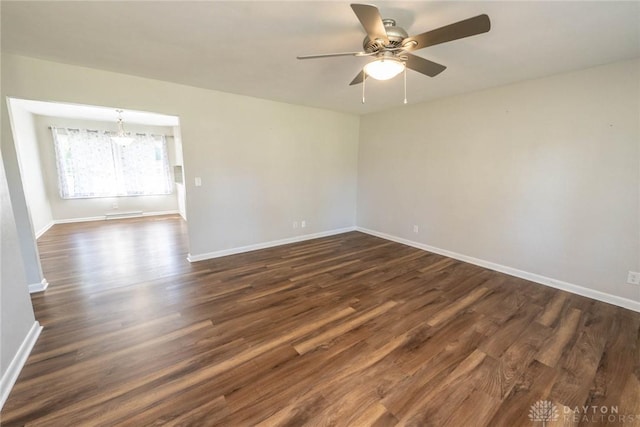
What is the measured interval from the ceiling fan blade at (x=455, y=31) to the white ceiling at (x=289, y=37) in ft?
0.63

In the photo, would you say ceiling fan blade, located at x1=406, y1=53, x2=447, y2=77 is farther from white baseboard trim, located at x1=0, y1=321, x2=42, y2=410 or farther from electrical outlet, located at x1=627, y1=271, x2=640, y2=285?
white baseboard trim, located at x1=0, y1=321, x2=42, y2=410

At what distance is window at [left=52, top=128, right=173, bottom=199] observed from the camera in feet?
18.7

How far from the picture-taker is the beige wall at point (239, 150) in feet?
8.83

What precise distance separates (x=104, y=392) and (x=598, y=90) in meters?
4.80

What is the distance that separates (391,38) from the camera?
169cm

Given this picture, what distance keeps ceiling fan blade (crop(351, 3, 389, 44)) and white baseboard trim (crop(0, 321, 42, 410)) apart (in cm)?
292

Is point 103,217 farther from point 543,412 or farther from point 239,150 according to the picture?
point 543,412

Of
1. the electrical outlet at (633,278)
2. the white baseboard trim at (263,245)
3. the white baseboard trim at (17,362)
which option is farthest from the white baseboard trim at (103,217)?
the electrical outlet at (633,278)

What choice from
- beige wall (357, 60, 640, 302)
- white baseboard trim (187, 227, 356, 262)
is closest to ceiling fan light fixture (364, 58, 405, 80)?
beige wall (357, 60, 640, 302)

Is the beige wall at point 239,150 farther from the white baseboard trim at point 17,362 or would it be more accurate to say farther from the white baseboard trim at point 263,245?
the white baseboard trim at point 17,362

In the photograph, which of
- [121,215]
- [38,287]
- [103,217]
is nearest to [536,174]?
[38,287]

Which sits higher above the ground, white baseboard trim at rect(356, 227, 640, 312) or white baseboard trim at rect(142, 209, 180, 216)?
white baseboard trim at rect(142, 209, 180, 216)

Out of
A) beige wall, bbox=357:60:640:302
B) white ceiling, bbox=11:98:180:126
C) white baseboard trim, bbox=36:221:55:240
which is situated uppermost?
white ceiling, bbox=11:98:180:126

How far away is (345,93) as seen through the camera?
3.50 metres
